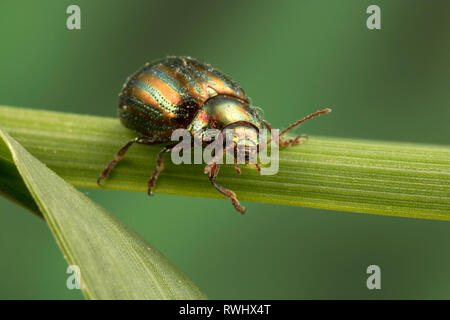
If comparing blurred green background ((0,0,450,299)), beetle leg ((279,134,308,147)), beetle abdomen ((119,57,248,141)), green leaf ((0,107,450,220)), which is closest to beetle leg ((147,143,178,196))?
green leaf ((0,107,450,220))

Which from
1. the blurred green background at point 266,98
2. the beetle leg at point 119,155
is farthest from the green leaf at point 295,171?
the blurred green background at point 266,98

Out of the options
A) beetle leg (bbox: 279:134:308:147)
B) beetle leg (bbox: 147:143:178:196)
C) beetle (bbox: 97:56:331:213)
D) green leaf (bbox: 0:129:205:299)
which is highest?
beetle (bbox: 97:56:331:213)

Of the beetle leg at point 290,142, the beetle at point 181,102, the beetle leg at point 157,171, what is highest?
the beetle at point 181,102

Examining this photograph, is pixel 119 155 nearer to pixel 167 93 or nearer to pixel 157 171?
pixel 157 171

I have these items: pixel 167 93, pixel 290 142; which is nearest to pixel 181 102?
pixel 167 93

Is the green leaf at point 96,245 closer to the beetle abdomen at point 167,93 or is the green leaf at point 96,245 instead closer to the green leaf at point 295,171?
the green leaf at point 295,171

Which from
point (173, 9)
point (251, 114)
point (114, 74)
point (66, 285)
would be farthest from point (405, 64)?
point (66, 285)

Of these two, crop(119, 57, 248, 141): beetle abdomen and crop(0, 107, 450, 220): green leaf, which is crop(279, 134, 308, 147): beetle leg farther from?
A: crop(119, 57, 248, 141): beetle abdomen
